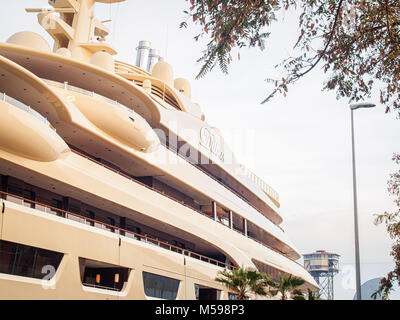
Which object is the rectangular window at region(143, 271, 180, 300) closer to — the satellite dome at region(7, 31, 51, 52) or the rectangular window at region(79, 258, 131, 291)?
the rectangular window at region(79, 258, 131, 291)

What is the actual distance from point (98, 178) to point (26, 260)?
6715mm

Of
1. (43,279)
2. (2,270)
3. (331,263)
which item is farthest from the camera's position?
(331,263)

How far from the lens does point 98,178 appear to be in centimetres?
2488

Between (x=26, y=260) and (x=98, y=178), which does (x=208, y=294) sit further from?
(x=26, y=260)

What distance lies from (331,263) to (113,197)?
8837 centimetres

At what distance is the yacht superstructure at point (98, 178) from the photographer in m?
20.1

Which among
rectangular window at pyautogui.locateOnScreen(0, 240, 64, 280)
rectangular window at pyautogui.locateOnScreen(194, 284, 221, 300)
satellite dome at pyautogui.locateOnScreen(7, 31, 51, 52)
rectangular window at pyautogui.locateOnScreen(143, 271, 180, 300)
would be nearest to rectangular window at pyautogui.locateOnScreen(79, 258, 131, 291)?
rectangular window at pyautogui.locateOnScreen(143, 271, 180, 300)

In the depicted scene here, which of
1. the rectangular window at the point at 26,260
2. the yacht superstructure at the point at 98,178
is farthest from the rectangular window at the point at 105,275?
the rectangular window at the point at 26,260

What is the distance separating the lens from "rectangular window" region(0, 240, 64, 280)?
60.2ft

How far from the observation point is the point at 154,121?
33125mm
